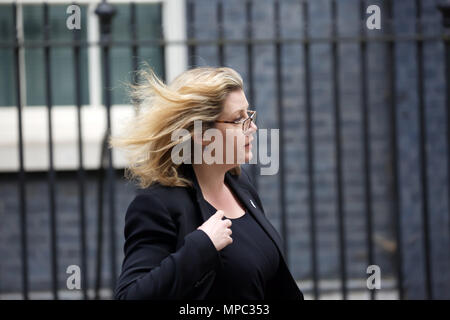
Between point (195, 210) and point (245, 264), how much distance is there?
0.23 metres

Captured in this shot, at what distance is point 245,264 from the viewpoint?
6.77ft

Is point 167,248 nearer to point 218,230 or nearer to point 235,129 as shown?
point 218,230

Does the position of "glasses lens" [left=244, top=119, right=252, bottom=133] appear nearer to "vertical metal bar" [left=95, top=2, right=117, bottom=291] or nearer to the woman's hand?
the woman's hand

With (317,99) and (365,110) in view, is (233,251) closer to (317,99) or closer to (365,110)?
(365,110)

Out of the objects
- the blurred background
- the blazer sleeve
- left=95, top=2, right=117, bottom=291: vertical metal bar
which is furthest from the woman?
the blurred background

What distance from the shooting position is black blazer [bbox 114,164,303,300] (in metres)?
1.84

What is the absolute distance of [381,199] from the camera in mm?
5898

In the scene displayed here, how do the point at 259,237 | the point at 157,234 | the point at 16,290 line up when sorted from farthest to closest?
the point at 16,290, the point at 259,237, the point at 157,234

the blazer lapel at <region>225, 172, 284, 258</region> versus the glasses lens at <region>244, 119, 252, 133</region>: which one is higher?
the glasses lens at <region>244, 119, 252, 133</region>

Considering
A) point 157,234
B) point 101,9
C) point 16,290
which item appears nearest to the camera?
point 157,234

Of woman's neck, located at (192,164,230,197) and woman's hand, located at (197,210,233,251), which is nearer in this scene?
woman's hand, located at (197,210,233,251)

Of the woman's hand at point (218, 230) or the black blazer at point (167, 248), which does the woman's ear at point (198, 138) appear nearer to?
the black blazer at point (167, 248)
